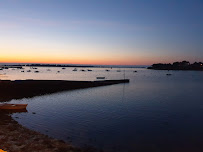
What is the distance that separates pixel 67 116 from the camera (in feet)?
67.7

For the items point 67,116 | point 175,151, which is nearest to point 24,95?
point 67,116

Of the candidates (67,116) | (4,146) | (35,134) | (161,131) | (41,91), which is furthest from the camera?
(41,91)

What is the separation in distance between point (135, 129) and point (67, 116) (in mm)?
8225

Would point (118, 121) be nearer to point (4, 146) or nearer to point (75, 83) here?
point (4, 146)

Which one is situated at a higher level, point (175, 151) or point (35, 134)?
point (35, 134)

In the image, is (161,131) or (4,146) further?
(161,131)

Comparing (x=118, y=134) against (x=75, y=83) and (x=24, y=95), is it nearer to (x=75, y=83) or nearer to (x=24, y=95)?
(x=24, y=95)

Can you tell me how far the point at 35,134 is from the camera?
1334 centimetres

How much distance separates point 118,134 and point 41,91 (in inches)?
1033

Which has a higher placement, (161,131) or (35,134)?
(35,134)

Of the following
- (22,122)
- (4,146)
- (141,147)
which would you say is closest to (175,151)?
(141,147)

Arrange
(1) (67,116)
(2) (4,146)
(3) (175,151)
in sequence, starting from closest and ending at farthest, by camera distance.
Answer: (2) (4,146) → (3) (175,151) → (1) (67,116)

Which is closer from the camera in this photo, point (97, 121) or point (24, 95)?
point (97, 121)

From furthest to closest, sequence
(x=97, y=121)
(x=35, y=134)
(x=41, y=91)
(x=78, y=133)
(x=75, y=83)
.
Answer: (x=75, y=83)
(x=41, y=91)
(x=97, y=121)
(x=78, y=133)
(x=35, y=134)
